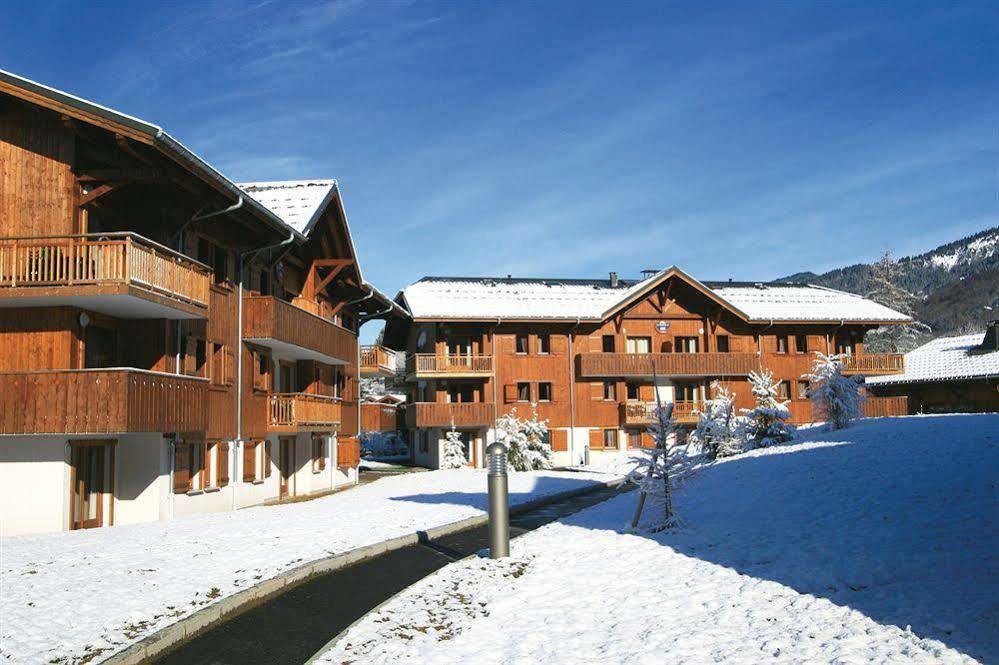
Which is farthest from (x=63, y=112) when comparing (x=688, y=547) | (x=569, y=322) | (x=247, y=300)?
(x=569, y=322)

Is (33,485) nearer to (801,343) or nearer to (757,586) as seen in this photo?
(757,586)

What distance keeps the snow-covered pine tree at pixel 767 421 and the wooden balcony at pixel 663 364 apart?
18.5 m

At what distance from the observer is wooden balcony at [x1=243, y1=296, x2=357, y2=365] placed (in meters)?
23.5

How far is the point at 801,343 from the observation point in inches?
1939

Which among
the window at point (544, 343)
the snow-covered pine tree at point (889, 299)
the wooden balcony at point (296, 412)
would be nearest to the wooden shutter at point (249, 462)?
the wooden balcony at point (296, 412)

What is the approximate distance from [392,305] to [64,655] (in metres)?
29.9

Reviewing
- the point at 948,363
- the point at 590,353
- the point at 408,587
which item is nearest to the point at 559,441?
A: the point at 590,353

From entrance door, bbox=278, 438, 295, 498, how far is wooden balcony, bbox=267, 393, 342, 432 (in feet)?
4.80

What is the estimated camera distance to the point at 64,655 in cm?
822

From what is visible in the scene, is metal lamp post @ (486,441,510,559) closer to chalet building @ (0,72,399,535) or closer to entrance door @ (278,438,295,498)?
chalet building @ (0,72,399,535)

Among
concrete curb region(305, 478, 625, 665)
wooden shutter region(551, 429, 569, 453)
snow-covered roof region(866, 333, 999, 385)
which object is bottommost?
concrete curb region(305, 478, 625, 665)

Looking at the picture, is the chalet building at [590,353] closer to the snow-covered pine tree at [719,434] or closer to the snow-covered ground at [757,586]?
the snow-covered pine tree at [719,434]

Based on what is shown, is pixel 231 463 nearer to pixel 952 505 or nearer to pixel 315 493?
pixel 315 493

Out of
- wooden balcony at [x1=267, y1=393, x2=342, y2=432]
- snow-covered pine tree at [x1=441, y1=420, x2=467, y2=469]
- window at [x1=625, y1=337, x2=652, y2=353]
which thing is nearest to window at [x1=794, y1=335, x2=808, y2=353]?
window at [x1=625, y1=337, x2=652, y2=353]
